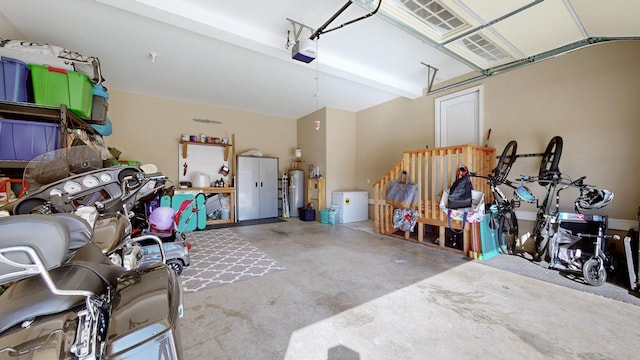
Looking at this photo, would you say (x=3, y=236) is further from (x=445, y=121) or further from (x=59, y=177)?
(x=445, y=121)

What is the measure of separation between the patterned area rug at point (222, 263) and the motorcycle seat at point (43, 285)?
1851mm

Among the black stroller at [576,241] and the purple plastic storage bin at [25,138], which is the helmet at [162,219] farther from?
the black stroller at [576,241]

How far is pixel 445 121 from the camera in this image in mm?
4832

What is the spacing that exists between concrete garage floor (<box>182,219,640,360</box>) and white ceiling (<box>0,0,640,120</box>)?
9.19ft

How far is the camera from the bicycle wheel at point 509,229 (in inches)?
148

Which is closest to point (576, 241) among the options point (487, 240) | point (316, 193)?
point (487, 240)

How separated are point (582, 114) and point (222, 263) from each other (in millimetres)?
5381

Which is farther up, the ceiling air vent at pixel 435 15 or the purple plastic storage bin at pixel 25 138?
the ceiling air vent at pixel 435 15

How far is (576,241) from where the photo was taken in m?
3.09

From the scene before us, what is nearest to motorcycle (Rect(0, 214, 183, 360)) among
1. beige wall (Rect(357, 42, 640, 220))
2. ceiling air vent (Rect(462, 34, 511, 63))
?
ceiling air vent (Rect(462, 34, 511, 63))

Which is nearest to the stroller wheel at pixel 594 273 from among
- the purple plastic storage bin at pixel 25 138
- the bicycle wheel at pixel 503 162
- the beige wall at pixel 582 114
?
the beige wall at pixel 582 114

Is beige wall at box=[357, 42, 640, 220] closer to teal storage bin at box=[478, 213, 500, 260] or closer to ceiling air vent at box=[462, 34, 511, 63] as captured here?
teal storage bin at box=[478, 213, 500, 260]

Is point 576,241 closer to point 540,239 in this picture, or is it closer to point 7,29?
point 540,239

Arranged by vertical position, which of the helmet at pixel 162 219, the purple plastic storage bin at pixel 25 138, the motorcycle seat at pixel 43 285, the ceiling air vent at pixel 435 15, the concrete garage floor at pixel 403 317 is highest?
the ceiling air vent at pixel 435 15
